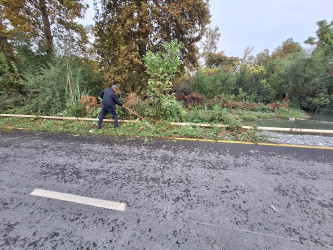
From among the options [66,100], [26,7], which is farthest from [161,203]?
[26,7]

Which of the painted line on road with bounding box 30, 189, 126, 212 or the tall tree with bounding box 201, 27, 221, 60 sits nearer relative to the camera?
the painted line on road with bounding box 30, 189, 126, 212

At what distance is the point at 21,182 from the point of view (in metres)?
2.29

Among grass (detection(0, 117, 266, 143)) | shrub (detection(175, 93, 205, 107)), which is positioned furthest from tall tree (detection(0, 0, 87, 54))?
shrub (detection(175, 93, 205, 107))

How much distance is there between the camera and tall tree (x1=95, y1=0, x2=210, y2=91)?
7.11 m

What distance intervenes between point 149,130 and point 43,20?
39.2 feet

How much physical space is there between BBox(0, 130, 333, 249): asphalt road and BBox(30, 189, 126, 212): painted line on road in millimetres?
48

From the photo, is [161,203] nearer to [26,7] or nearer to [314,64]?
[26,7]

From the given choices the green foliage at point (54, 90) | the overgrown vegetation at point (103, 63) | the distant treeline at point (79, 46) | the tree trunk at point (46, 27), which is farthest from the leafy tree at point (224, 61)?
the green foliage at point (54, 90)

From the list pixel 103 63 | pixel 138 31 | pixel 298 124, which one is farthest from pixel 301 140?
pixel 103 63

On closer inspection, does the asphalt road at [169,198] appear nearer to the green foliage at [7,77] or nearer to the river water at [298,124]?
the river water at [298,124]

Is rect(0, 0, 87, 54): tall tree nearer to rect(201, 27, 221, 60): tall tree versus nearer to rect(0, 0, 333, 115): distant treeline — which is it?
rect(0, 0, 333, 115): distant treeline

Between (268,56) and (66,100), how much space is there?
107 ft

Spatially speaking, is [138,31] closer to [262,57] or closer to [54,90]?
[54,90]

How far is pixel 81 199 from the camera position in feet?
6.36
